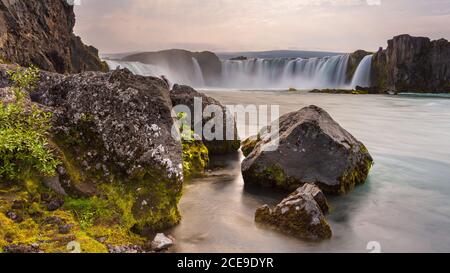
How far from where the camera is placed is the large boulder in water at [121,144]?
19.2ft

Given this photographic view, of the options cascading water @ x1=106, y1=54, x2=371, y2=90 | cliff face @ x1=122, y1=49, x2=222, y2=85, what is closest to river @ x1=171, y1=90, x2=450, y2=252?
cascading water @ x1=106, y1=54, x2=371, y2=90

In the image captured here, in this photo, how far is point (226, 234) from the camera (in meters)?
6.22

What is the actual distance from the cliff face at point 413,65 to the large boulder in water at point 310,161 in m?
75.0

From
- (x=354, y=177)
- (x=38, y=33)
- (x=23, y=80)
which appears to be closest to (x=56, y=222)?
(x=23, y=80)

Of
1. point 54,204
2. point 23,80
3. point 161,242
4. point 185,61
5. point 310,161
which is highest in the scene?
point 185,61

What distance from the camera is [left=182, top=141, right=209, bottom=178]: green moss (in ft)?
31.8

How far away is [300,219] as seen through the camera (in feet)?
20.5

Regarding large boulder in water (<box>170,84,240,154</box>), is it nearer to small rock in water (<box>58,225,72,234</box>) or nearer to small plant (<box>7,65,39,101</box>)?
small plant (<box>7,65,39,101</box>)

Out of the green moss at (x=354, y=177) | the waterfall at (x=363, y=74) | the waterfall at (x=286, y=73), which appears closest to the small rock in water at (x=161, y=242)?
the green moss at (x=354, y=177)

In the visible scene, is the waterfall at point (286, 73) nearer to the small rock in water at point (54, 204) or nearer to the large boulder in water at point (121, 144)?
the large boulder in water at point (121, 144)

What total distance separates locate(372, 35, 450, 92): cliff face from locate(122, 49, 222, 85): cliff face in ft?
122

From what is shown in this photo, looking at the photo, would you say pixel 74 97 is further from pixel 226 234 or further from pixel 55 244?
pixel 226 234

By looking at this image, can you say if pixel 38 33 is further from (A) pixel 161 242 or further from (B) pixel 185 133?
(A) pixel 161 242

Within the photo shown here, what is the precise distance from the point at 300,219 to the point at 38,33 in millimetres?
32921
